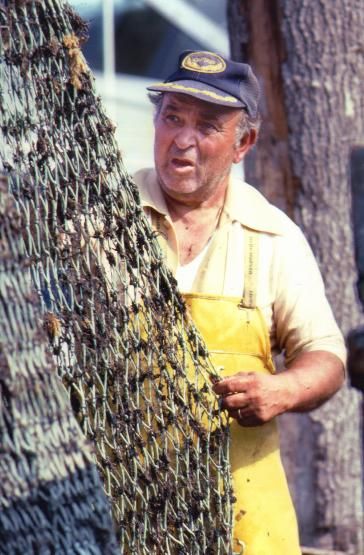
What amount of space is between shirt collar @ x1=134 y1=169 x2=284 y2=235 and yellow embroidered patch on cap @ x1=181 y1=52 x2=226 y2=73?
0.36m

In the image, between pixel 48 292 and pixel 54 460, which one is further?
pixel 48 292

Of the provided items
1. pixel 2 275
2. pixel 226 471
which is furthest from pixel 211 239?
pixel 2 275

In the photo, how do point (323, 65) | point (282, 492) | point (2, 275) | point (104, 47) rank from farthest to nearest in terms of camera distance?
point (104, 47)
point (323, 65)
point (282, 492)
point (2, 275)

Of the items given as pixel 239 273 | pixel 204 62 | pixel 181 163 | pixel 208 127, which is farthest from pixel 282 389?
pixel 204 62

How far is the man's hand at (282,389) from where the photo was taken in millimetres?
3387

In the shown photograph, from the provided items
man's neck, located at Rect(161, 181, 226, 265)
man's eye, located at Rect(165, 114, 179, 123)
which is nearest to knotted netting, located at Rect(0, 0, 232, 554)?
man's neck, located at Rect(161, 181, 226, 265)

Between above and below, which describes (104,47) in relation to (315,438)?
above

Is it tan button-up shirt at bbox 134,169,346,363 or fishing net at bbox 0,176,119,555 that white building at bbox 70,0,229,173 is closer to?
tan button-up shirt at bbox 134,169,346,363

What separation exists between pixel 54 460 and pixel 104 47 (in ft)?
34.7

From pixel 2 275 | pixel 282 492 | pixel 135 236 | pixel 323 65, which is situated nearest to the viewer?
pixel 2 275

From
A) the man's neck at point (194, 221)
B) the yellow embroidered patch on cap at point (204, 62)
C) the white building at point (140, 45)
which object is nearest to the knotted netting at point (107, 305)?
A: the man's neck at point (194, 221)

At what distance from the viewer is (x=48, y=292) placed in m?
3.07

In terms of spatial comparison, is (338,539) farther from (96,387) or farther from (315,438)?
(96,387)

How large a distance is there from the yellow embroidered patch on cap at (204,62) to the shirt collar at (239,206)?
0.36 metres
